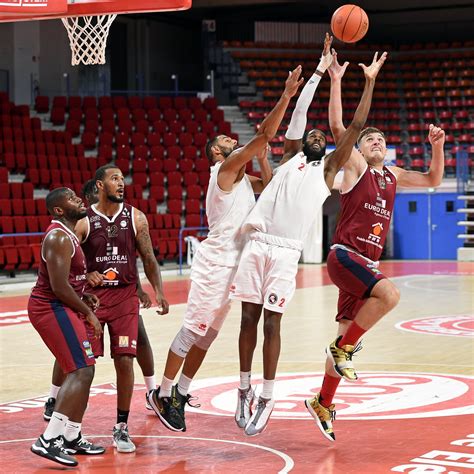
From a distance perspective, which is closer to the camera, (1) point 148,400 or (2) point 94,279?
(2) point 94,279

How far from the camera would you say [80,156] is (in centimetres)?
2161

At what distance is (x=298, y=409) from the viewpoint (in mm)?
7215

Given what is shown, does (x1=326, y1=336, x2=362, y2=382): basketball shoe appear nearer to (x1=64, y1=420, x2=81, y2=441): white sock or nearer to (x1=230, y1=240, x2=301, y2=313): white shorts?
(x1=230, y1=240, x2=301, y2=313): white shorts

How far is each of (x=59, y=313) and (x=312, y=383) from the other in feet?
9.67

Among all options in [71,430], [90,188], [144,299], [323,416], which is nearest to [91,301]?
[144,299]

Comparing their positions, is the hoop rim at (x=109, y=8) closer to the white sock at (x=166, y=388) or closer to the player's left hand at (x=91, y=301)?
the player's left hand at (x=91, y=301)

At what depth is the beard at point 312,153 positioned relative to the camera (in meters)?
6.48

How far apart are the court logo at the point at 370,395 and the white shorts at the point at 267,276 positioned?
1.09 metres

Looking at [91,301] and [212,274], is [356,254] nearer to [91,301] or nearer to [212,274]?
[212,274]

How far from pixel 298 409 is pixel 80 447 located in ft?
6.30

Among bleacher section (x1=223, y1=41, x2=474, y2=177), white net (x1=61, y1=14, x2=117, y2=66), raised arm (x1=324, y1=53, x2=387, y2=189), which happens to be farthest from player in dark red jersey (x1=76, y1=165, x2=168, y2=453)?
bleacher section (x1=223, y1=41, x2=474, y2=177)

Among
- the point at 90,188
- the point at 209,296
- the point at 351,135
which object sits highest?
the point at 351,135

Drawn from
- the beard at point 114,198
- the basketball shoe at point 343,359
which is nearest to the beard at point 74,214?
the beard at point 114,198

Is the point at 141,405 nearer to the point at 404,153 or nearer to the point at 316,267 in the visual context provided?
the point at 316,267
